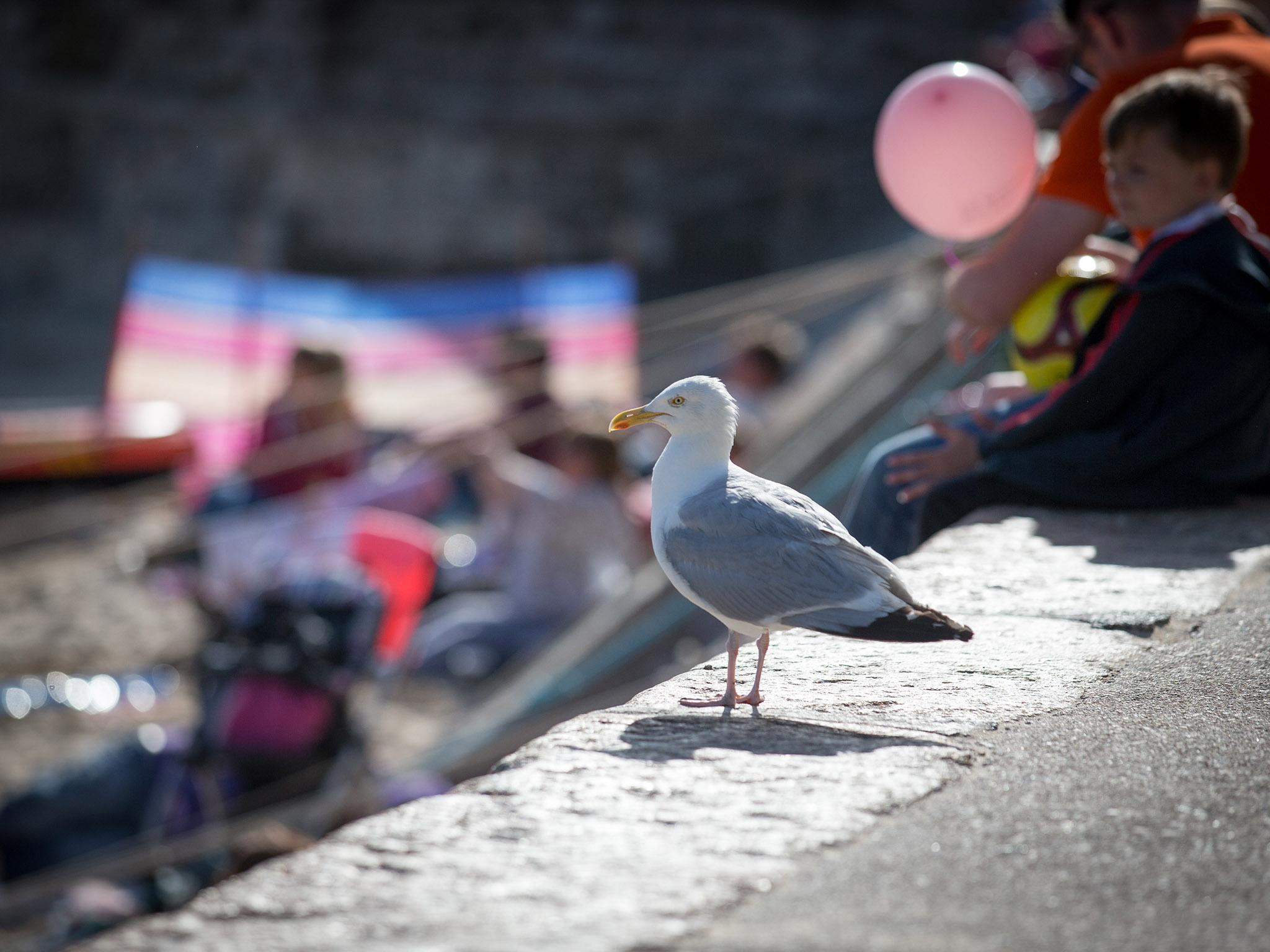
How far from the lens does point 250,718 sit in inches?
166

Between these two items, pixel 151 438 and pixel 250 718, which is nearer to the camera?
pixel 250 718

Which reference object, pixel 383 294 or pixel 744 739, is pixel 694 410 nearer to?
pixel 744 739

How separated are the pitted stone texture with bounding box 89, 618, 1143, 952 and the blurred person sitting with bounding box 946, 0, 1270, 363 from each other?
0.96m

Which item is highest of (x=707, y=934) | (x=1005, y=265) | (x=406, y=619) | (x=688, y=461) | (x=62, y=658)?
(x=1005, y=265)

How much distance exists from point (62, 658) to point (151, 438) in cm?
255

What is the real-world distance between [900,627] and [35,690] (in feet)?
15.4

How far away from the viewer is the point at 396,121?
15.1m

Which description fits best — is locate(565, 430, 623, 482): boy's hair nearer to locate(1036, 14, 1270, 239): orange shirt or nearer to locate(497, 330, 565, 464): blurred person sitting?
locate(497, 330, 565, 464): blurred person sitting

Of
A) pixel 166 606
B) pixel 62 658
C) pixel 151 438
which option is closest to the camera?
pixel 62 658

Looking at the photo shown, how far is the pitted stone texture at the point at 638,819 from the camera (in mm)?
1326

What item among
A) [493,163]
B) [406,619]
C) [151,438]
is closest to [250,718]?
[406,619]

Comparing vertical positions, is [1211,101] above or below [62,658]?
above

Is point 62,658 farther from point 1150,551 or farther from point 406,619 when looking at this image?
point 1150,551

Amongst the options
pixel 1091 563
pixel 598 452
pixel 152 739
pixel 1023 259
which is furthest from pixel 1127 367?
pixel 152 739
